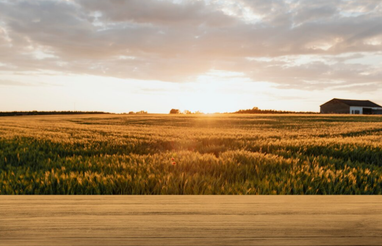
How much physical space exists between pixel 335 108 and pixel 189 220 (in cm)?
9717

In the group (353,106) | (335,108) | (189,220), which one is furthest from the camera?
(335,108)

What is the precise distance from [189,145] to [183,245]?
6.96 meters

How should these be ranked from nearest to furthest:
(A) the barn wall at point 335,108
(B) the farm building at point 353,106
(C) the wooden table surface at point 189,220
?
(C) the wooden table surface at point 189,220, (B) the farm building at point 353,106, (A) the barn wall at point 335,108

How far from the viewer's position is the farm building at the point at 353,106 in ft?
271

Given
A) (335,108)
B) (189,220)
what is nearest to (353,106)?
(335,108)

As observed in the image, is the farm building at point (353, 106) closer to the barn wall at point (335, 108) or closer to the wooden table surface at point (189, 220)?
the barn wall at point (335, 108)

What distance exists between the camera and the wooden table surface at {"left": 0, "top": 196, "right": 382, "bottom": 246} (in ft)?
5.03

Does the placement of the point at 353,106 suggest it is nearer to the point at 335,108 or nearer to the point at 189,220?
the point at 335,108

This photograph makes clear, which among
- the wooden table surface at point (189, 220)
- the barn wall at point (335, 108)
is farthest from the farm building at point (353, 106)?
the wooden table surface at point (189, 220)

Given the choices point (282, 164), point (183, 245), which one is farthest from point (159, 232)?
point (282, 164)

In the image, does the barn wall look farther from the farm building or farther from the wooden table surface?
the wooden table surface

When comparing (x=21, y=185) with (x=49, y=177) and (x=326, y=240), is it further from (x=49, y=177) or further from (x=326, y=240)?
(x=326, y=240)

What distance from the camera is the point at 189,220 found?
5.76ft

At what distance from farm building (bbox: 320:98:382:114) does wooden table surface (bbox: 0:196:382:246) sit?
91657mm
